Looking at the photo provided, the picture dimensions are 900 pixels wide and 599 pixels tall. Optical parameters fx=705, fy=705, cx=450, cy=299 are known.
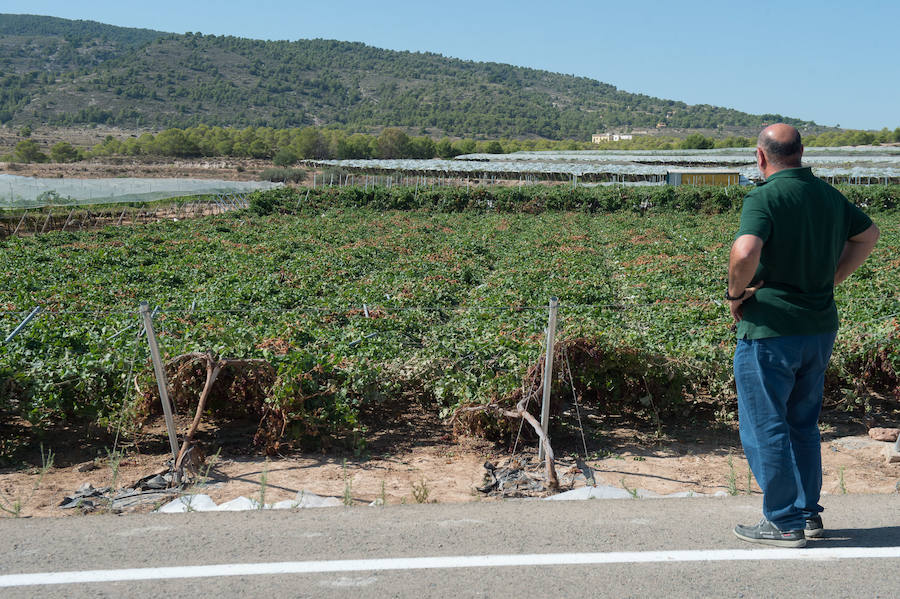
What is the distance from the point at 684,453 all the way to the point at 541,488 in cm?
183

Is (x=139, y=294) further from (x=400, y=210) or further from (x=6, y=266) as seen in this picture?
(x=400, y=210)

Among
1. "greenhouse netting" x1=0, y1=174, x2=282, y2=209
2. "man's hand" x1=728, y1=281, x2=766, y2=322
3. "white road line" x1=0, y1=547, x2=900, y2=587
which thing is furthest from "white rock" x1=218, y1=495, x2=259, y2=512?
"greenhouse netting" x1=0, y1=174, x2=282, y2=209

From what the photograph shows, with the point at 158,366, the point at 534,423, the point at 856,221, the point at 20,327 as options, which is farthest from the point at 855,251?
→ the point at 20,327

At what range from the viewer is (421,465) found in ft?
19.6

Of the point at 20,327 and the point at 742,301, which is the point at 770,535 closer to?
the point at 742,301

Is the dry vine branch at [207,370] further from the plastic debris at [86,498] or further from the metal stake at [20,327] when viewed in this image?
the metal stake at [20,327]

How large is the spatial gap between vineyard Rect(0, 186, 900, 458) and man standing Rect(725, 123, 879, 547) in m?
2.58

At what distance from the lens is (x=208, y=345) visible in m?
6.59

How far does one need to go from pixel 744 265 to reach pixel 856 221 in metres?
0.84

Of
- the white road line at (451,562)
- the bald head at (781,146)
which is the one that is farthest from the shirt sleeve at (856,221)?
the white road line at (451,562)

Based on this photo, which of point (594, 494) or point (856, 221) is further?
point (594, 494)

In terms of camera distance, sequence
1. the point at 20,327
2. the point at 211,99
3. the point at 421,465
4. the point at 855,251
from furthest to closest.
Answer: the point at 211,99 → the point at 20,327 → the point at 421,465 → the point at 855,251

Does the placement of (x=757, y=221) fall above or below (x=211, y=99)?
below

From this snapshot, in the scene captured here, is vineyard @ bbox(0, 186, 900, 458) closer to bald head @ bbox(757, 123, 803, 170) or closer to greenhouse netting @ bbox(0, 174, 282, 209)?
bald head @ bbox(757, 123, 803, 170)
